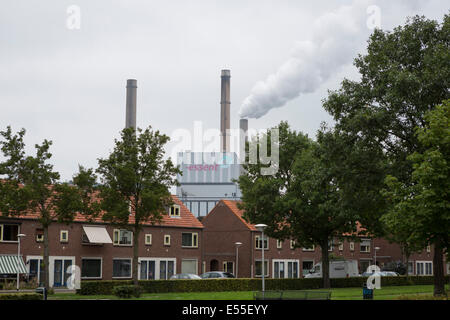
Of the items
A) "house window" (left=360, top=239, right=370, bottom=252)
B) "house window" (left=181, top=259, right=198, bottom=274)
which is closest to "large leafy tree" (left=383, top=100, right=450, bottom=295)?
"house window" (left=181, top=259, right=198, bottom=274)

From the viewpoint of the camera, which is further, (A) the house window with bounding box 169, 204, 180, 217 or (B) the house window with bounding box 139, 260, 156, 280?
(A) the house window with bounding box 169, 204, 180, 217

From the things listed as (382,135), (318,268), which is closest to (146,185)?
(382,135)

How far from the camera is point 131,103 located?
10912 centimetres

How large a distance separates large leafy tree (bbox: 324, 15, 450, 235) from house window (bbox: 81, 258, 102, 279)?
30751 mm

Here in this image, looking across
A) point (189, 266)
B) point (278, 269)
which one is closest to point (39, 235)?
point (189, 266)

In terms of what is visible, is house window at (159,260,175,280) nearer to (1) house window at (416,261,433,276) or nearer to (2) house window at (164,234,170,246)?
(2) house window at (164,234,170,246)

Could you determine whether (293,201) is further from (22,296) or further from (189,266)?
(22,296)

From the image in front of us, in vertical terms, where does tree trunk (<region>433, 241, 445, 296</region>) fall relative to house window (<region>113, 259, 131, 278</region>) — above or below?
above

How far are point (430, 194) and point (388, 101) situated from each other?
891cm

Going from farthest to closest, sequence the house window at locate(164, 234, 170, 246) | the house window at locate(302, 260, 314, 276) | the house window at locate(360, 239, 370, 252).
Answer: the house window at locate(360, 239, 370, 252), the house window at locate(302, 260, 314, 276), the house window at locate(164, 234, 170, 246)

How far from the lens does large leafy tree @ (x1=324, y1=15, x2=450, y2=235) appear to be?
1366 inches

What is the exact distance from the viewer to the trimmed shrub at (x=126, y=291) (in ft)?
126
